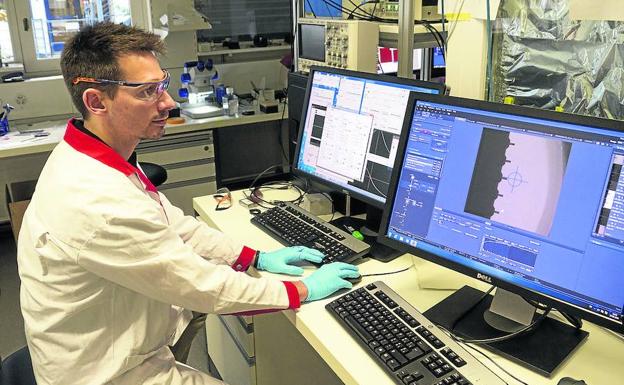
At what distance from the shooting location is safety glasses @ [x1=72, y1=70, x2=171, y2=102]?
128 cm

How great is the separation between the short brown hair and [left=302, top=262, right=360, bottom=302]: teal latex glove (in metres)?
0.65

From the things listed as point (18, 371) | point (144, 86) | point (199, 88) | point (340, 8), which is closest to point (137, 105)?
point (144, 86)

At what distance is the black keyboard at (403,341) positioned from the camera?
1001mm

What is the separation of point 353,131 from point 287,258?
1.39 feet

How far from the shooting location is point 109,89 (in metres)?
1.29

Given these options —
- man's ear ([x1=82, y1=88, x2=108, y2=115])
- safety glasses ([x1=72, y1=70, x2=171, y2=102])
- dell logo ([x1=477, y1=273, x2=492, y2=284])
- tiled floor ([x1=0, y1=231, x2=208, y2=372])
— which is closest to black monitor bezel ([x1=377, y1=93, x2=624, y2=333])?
dell logo ([x1=477, y1=273, x2=492, y2=284])

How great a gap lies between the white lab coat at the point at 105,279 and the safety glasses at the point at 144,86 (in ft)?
0.40

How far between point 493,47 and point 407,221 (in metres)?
0.61

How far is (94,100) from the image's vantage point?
1.29 metres

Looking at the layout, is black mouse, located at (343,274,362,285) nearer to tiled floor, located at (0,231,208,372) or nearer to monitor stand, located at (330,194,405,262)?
monitor stand, located at (330,194,405,262)

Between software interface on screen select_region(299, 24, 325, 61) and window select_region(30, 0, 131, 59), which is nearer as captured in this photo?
software interface on screen select_region(299, 24, 325, 61)

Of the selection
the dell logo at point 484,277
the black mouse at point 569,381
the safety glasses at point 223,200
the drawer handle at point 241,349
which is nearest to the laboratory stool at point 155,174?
the safety glasses at point 223,200

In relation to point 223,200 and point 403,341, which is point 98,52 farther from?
point 403,341

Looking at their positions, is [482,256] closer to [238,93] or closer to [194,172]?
[194,172]
